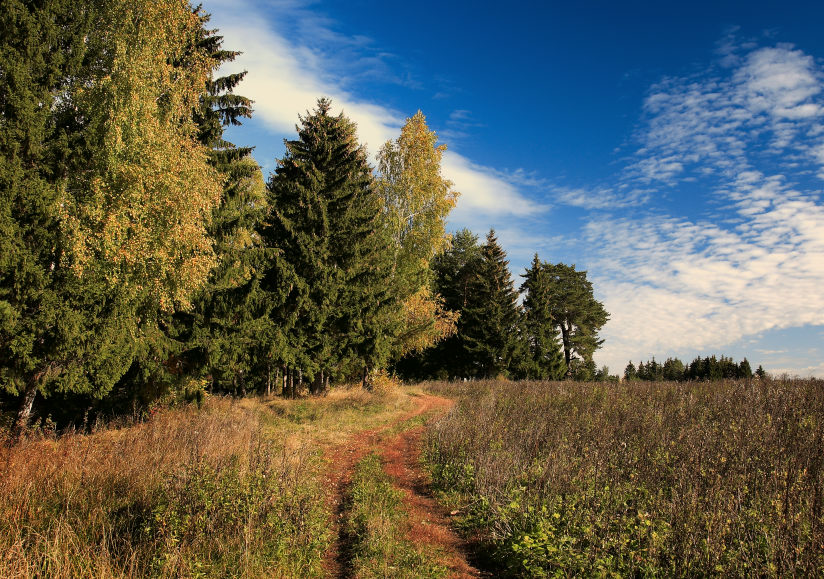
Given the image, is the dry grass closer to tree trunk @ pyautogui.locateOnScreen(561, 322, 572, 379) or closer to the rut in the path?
the rut in the path

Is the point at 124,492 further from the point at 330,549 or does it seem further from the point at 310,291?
the point at 310,291

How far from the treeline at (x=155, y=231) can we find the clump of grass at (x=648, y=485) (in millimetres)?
8573

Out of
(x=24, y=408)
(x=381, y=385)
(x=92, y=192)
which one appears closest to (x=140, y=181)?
(x=92, y=192)

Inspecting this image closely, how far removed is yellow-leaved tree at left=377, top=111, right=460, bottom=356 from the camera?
2436 centimetres

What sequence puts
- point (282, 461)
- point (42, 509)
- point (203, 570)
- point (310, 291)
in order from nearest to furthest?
1. point (203, 570)
2. point (42, 509)
3. point (282, 461)
4. point (310, 291)

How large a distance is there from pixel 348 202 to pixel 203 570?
54.1 feet

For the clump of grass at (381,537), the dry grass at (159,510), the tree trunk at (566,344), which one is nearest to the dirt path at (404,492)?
the clump of grass at (381,537)

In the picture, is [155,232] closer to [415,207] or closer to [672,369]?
[415,207]

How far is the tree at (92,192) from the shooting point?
9.93 m

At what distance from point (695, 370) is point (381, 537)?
191ft

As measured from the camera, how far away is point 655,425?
33.3ft

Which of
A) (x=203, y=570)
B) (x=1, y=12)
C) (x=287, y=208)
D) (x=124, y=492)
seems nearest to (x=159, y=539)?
(x=203, y=570)

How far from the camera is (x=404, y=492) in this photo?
27.1 ft

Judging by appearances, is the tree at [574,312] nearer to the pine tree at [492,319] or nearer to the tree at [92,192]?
the pine tree at [492,319]
